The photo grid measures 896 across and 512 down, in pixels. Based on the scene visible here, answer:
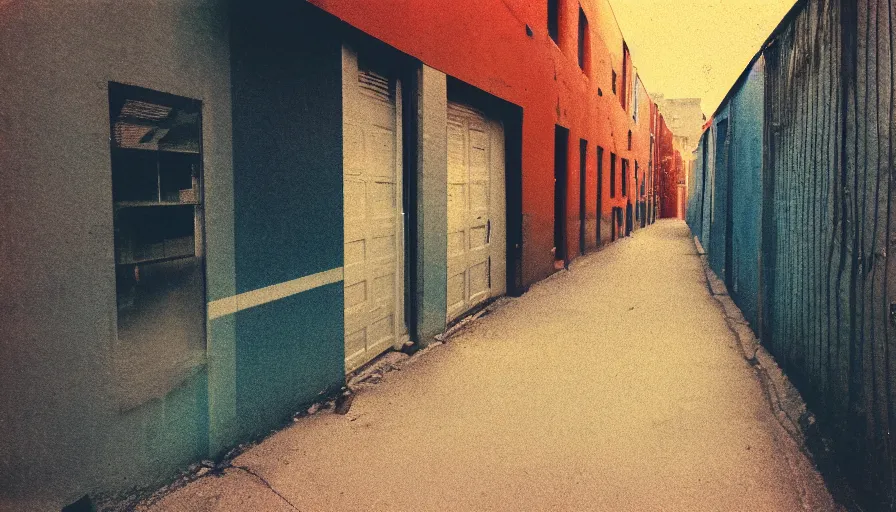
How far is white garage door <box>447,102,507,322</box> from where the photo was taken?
652 cm

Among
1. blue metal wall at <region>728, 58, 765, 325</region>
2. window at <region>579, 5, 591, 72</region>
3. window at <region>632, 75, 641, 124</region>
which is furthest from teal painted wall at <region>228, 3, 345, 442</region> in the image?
window at <region>632, 75, 641, 124</region>

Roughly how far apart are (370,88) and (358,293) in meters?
1.69

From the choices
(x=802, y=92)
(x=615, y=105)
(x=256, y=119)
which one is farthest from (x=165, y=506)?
(x=615, y=105)

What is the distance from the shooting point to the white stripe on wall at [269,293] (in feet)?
10.1

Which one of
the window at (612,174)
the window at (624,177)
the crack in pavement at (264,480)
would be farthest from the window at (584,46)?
the crack in pavement at (264,480)

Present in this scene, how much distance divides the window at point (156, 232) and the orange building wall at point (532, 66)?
1.41 meters

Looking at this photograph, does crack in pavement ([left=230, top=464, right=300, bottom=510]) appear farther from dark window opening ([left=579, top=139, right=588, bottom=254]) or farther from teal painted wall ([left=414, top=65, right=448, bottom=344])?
dark window opening ([left=579, top=139, right=588, bottom=254])

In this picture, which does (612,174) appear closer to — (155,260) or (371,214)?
(371,214)

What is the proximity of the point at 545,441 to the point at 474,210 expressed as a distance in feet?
13.6

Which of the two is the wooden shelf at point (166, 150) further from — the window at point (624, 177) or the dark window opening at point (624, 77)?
the window at point (624, 177)

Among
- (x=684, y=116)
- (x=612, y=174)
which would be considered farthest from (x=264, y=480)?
(x=684, y=116)

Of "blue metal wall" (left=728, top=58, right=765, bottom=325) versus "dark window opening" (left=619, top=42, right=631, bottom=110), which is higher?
"dark window opening" (left=619, top=42, right=631, bottom=110)

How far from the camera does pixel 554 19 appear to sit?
10805 mm

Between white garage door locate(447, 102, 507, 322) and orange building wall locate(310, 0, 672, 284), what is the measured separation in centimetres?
46
